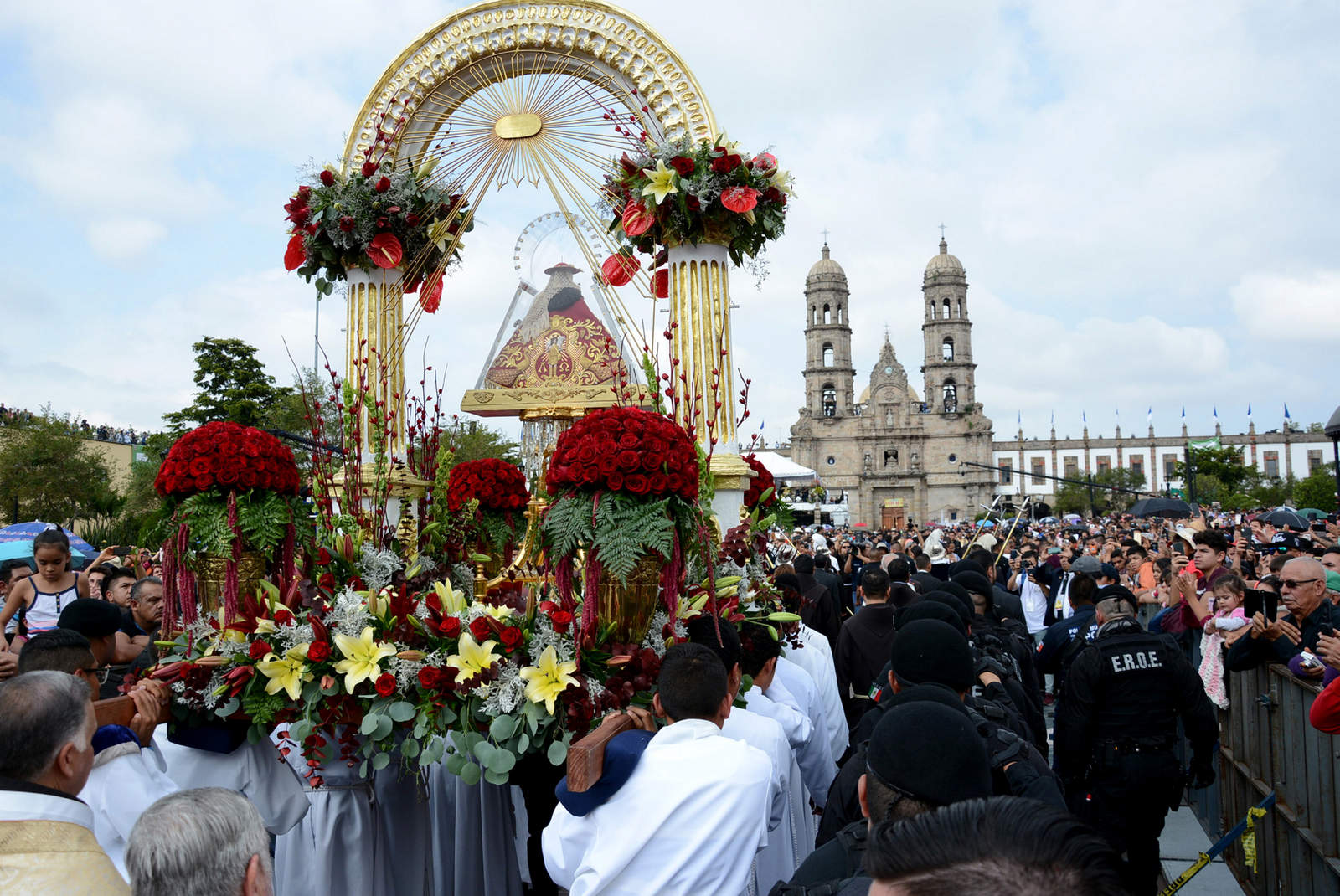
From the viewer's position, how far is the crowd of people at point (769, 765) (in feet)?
6.93

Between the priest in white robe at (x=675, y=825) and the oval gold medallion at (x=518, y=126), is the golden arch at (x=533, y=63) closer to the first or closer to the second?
the oval gold medallion at (x=518, y=126)

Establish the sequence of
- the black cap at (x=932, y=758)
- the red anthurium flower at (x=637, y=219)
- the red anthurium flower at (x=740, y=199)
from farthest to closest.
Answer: the red anthurium flower at (x=637, y=219) → the red anthurium flower at (x=740, y=199) → the black cap at (x=932, y=758)

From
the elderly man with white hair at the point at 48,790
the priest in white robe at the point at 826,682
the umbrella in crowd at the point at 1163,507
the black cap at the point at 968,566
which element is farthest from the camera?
the umbrella in crowd at the point at 1163,507

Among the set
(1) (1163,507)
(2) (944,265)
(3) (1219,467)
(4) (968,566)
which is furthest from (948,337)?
(4) (968,566)

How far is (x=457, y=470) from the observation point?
7480 millimetres

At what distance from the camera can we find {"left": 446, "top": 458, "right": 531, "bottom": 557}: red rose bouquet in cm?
719

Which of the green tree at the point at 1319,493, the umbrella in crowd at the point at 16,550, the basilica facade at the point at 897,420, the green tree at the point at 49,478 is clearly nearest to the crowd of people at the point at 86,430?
the green tree at the point at 49,478

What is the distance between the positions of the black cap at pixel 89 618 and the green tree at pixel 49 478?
819 inches

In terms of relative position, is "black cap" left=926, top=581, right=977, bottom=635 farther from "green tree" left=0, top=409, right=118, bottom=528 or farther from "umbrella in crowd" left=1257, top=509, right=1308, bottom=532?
"green tree" left=0, top=409, right=118, bottom=528

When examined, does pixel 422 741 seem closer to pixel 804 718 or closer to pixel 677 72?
pixel 804 718

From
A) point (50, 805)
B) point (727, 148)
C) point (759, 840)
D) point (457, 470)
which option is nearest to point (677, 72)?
point (727, 148)

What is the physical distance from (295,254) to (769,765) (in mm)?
5925

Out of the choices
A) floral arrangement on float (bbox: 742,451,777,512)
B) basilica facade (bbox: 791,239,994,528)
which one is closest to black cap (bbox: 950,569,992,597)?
floral arrangement on float (bbox: 742,451,777,512)

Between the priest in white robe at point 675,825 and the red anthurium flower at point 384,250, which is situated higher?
the red anthurium flower at point 384,250
